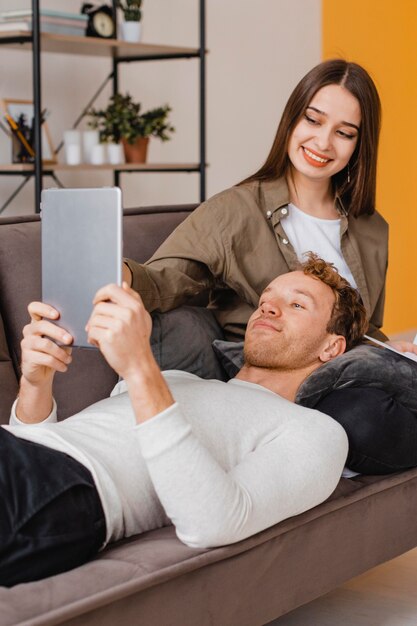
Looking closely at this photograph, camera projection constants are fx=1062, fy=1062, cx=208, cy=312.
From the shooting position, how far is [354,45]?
18.8 feet

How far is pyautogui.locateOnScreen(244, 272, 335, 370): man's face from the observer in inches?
83.4

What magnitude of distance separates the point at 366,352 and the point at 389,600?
0.65 meters

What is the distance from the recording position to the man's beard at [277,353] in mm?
2111

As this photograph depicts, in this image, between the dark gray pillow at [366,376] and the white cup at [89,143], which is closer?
the dark gray pillow at [366,376]

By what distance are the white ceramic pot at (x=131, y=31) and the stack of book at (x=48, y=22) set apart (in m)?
0.25

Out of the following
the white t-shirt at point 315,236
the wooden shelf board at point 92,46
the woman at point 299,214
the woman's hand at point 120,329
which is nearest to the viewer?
the woman's hand at point 120,329

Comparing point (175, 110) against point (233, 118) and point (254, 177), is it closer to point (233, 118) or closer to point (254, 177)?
point (233, 118)

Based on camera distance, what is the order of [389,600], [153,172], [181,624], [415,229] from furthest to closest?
[415,229] → [153,172] → [389,600] → [181,624]

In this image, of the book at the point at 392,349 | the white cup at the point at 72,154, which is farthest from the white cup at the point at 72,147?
the book at the point at 392,349

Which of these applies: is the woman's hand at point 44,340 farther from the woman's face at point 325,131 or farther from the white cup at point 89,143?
the white cup at point 89,143

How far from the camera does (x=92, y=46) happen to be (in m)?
4.04

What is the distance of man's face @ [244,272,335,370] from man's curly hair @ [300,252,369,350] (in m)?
0.01

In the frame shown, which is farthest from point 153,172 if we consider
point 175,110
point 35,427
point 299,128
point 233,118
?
point 35,427

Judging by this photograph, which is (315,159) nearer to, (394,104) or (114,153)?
(114,153)
